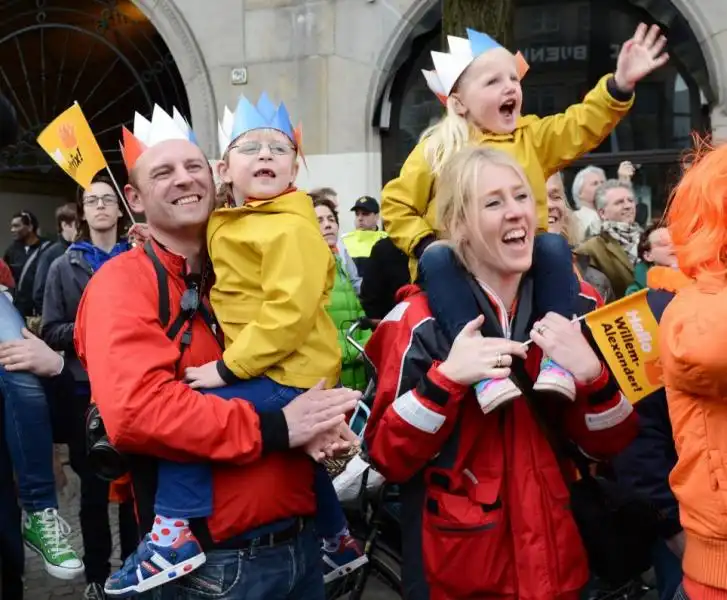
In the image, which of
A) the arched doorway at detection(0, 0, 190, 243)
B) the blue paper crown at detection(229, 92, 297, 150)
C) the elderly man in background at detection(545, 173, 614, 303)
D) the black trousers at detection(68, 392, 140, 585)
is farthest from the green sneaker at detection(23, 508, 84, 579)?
the arched doorway at detection(0, 0, 190, 243)

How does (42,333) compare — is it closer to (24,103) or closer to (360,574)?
(360,574)

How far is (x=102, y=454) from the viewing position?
2.27 m

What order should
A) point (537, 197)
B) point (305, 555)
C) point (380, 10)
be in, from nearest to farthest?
point (305, 555) → point (537, 197) → point (380, 10)

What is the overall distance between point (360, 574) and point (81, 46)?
11302 mm

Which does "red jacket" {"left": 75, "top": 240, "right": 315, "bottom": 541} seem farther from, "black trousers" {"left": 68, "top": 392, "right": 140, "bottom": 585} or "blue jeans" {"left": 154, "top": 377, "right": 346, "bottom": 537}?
"black trousers" {"left": 68, "top": 392, "right": 140, "bottom": 585}

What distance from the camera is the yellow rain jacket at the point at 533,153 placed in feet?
10.4

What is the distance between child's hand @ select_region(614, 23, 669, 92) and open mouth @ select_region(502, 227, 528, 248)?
42.0 inches

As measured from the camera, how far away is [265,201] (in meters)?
2.51

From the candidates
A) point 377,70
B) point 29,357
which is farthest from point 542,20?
point 29,357

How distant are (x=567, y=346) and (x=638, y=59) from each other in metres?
1.37

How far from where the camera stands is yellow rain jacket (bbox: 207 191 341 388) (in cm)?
230

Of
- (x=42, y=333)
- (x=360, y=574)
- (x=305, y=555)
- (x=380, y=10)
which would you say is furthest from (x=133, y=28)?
(x=305, y=555)

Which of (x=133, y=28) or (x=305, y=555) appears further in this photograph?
(x=133, y=28)

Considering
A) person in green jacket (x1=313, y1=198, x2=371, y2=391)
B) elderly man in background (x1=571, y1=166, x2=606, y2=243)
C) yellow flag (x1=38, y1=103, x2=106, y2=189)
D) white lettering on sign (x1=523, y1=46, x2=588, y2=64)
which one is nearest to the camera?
yellow flag (x1=38, y1=103, x2=106, y2=189)
